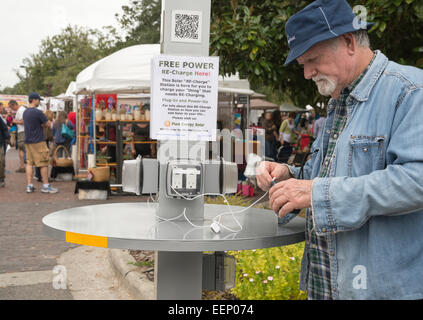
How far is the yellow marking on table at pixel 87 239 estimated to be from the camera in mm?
1852

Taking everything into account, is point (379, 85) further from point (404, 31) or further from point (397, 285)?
point (404, 31)

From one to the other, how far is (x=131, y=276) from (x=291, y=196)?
11.6 feet

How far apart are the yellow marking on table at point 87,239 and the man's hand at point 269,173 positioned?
0.81 m

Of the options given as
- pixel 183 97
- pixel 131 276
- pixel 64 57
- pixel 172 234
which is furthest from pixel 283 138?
pixel 64 57

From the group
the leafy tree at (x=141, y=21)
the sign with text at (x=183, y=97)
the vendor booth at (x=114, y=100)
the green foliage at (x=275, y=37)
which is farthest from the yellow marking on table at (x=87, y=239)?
the leafy tree at (x=141, y=21)

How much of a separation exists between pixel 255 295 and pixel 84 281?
7.85ft

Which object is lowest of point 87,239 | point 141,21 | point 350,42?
point 87,239

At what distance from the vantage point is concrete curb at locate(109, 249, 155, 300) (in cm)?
459

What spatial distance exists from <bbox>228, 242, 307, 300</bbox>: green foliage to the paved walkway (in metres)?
1.96

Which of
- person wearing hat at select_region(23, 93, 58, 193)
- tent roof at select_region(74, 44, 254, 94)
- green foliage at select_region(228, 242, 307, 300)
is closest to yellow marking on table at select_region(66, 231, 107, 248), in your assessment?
green foliage at select_region(228, 242, 307, 300)

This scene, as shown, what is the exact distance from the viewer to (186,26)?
2.37 metres

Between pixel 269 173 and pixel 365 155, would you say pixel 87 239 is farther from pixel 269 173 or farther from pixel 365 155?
pixel 365 155

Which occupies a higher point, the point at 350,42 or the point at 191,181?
the point at 350,42

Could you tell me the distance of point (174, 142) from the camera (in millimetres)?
2297
